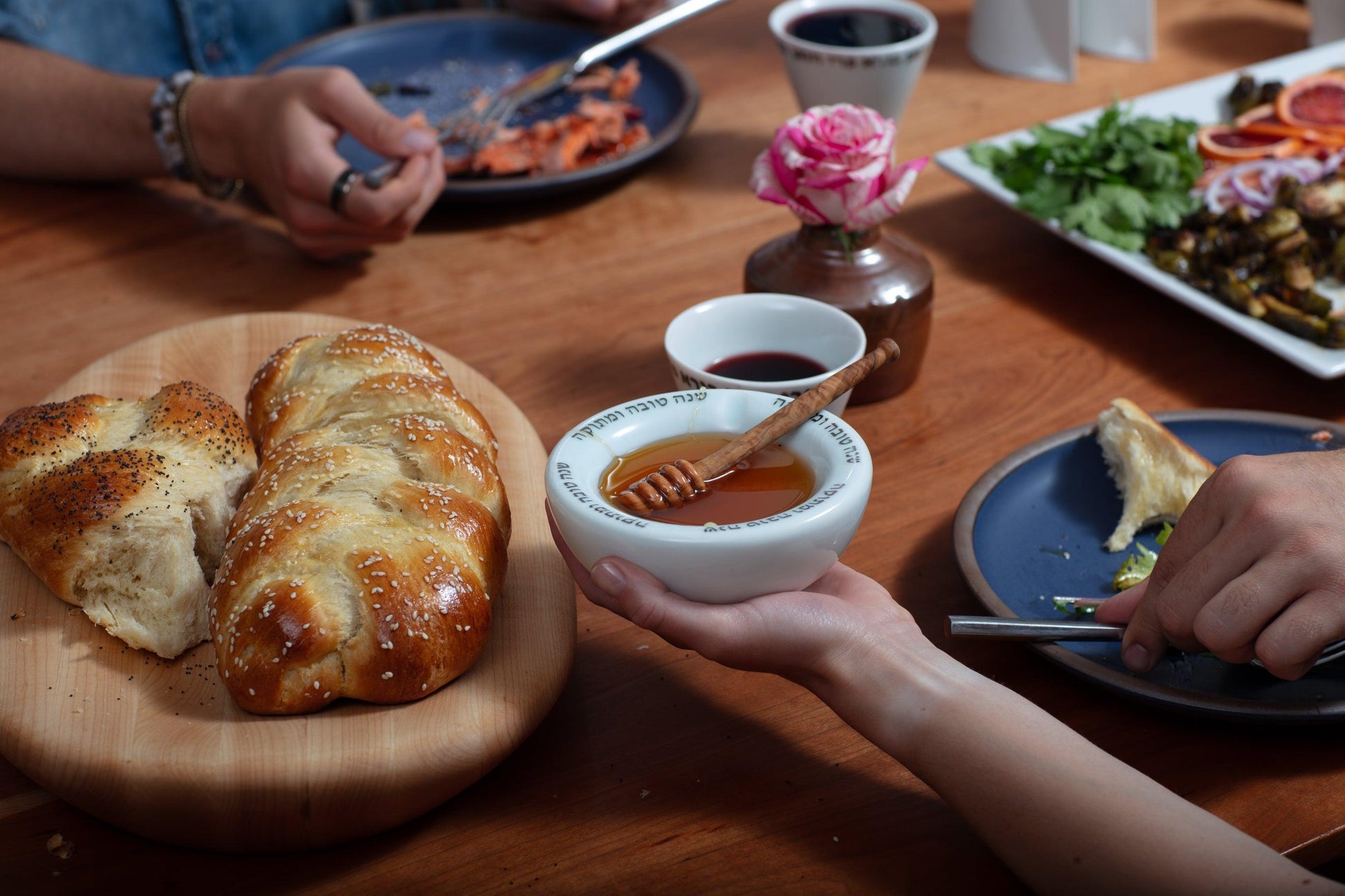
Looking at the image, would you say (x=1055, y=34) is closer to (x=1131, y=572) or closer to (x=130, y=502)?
(x=1131, y=572)

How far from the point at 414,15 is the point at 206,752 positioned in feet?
6.65

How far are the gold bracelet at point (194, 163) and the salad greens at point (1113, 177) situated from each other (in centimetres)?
141

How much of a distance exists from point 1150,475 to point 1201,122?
1.24 meters

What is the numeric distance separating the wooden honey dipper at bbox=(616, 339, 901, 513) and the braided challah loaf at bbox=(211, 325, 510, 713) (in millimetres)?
181

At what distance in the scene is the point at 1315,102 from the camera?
2.15m

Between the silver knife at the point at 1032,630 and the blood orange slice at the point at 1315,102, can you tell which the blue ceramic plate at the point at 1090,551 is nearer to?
the silver knife at the point at 1032,630

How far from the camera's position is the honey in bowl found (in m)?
0.95

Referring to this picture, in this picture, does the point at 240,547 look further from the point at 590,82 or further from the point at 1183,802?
the point at 590,82

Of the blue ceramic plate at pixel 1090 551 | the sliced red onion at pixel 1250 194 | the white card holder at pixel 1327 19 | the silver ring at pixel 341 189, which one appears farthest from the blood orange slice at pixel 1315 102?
the silver ring at pixel 341 189

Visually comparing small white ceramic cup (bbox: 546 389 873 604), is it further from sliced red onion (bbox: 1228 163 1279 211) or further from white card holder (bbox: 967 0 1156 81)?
white card holder (bbox: 967 0 1156 81)

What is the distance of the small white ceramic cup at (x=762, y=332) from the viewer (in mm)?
1354

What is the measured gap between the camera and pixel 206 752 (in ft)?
2.91

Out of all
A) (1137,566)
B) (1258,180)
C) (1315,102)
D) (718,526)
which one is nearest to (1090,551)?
(1137,566)

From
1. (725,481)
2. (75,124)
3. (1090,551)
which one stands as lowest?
(1090,551)
